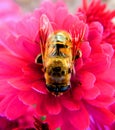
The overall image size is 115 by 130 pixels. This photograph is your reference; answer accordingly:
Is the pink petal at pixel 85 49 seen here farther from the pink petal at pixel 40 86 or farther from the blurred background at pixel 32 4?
the blurred background at pixel 32 4

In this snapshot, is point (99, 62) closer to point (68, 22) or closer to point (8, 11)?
point (68, 22)

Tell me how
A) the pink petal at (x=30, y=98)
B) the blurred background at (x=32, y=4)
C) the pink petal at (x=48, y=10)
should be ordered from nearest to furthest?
the pink petal at (x=30, y=98) → the pink petal at (x=48, y=10) → the blurred background at (x=32, y=4)

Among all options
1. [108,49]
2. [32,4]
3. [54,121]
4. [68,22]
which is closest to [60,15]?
[68,22]

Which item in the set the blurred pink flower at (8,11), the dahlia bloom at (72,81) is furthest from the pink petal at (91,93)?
the blurred pink flower at (8,11)

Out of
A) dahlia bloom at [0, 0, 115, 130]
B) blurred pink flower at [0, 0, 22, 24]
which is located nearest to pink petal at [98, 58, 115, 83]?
dahlia bloom at [0, 0, 115, 130]

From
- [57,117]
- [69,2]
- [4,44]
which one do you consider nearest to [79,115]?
[57,117]

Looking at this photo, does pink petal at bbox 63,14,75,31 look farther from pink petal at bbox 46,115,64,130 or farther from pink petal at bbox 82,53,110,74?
pink petal at bbox 46,115,64,130

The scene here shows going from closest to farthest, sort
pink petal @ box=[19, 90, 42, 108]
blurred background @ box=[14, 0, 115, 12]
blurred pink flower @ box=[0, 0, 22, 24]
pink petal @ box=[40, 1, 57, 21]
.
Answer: pink petal @ box=[19, 90, 42, 108]
pink petal @ box=[40, 1, 57, 21]
blurred pink flower @ box=[0, 0, 22, 24]
blurred background @ box=[14, 0, 115, 12]

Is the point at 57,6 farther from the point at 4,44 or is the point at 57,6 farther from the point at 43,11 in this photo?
the point at 4,44
